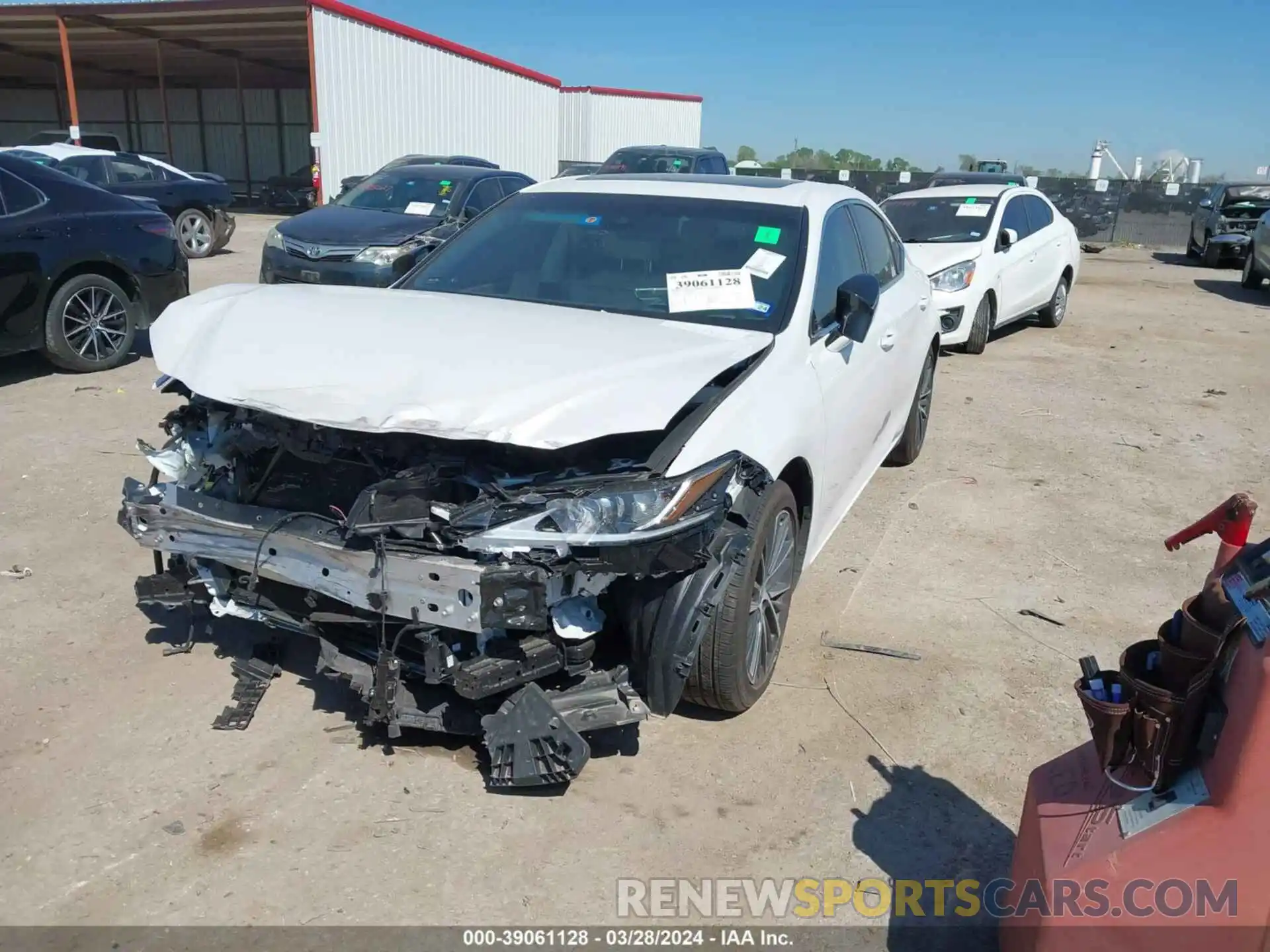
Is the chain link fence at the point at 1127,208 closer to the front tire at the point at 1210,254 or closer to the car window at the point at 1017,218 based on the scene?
the front tire at the point at 1210,254

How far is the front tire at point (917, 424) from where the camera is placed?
6157mm

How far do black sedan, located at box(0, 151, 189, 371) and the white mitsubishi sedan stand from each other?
22.0 feet

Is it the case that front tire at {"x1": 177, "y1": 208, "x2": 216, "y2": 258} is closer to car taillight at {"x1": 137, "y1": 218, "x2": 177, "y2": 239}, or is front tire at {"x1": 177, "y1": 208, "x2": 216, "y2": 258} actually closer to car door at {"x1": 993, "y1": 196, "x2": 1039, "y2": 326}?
car taillight at {"x1": 137, "y1": 218, "x2": 177, "y2": 239}

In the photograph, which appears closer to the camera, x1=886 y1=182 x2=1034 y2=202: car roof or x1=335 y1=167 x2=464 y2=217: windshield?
x1=886 y1=182 x2=1034 y2=202: car roof

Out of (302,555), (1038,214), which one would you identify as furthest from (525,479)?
(1038,214)

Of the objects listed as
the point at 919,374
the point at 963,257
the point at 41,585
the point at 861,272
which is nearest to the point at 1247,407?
the point at 963,257

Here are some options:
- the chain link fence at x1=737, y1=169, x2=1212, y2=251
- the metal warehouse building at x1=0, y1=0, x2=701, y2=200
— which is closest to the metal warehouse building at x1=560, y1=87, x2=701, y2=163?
the metal warehouse building at x1=0, y1=0, x2=701, y2=200

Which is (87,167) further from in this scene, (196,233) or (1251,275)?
(1251,275)

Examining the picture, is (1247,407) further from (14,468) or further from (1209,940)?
(14,468)

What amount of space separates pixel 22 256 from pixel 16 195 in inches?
18.8

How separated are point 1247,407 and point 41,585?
881 cm

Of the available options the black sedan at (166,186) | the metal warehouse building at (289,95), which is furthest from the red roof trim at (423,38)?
the black sedan at (166,186)

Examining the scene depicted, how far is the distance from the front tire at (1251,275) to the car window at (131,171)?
54.1 ft

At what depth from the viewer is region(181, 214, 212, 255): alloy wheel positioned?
1466 centimetres
